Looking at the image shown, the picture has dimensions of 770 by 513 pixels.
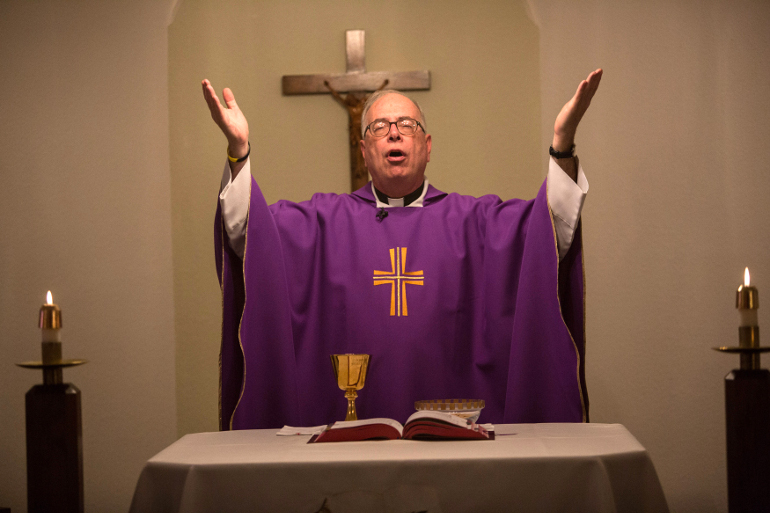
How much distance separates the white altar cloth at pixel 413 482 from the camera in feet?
5.67

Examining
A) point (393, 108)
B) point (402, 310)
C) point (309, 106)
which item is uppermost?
point (309, 106)

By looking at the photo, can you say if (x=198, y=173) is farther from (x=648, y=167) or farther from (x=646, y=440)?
(x=646, y=440)

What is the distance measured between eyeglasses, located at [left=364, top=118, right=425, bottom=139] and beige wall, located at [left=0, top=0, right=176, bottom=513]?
5.90 feet

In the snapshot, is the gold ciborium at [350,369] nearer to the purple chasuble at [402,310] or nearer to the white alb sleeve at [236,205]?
the purple chasuble at [402,310]

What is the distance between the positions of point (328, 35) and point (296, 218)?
1.89 meters

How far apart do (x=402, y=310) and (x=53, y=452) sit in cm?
177

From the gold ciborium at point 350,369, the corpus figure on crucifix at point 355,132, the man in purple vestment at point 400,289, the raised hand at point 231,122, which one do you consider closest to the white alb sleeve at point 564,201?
the man in purple vestment at point 400,289

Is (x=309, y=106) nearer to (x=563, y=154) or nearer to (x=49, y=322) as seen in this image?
(x=563, y=154)

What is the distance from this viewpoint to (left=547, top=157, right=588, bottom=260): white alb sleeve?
2984 mm

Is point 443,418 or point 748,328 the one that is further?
point 443,418

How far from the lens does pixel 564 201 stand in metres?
3.00

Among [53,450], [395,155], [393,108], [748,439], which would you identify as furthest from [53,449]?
[393,108]

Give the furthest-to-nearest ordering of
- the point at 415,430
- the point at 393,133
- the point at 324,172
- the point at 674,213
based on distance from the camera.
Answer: the point at 324,172
the point at 674,213
the point at 393,133
the point at 415,430

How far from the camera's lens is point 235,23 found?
4875 millimetres
